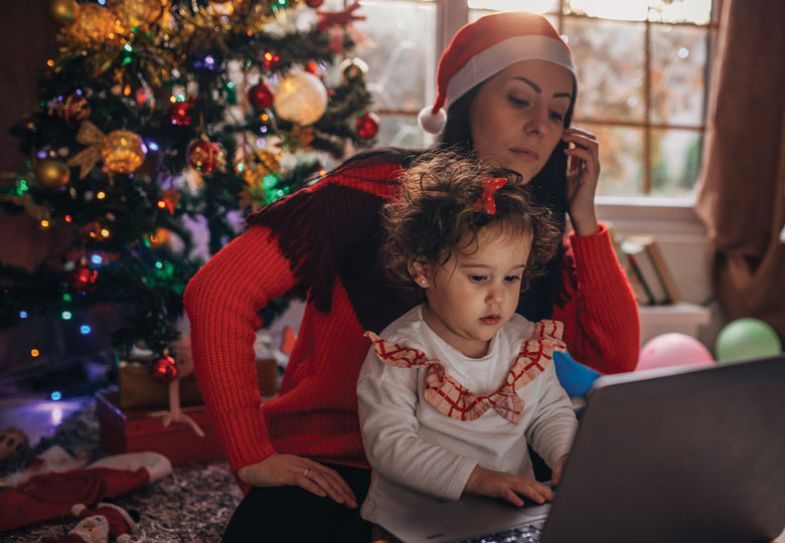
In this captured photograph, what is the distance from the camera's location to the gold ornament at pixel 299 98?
2.18 m

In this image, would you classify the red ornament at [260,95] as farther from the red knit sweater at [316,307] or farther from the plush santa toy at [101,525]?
the plush santa toy at [101,525]

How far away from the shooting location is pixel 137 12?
196 centimetres

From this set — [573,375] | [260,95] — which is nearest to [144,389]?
[260,95]

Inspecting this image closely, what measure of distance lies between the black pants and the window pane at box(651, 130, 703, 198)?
8.24 ft

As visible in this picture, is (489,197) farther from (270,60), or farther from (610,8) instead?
(610,8)

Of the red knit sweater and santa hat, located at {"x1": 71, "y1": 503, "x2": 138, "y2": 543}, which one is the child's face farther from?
santa hat, located at {"x1": 71, "y1": 503, "x2": 138, "y2": 543}

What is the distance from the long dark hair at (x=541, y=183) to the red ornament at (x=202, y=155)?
66cm

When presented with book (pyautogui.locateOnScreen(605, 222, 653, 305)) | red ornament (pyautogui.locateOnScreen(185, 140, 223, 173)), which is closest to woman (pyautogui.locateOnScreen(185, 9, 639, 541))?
red ornament (pyautogui.locateOnScreen(185, 140, 223, 173))

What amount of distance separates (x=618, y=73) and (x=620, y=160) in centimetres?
34

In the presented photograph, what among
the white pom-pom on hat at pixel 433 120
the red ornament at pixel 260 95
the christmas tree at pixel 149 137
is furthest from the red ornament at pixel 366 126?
the white pom-pom on hat at pixel 433 120

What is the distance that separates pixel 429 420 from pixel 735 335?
2073 mm

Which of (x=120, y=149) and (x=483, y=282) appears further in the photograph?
(x=120, y=149)

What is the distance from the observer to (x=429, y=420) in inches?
45.1

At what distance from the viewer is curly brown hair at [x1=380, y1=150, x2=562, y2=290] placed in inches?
45.8
